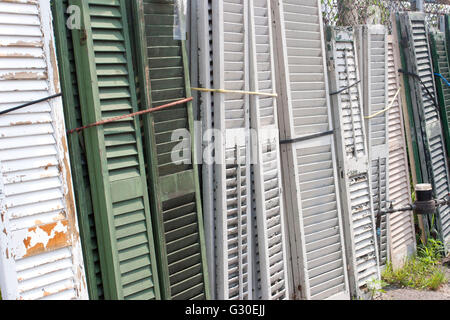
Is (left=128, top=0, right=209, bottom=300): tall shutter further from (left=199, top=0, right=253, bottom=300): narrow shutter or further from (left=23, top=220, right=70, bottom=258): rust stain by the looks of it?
(left=23, top=220, right=70, bottom=258): rust stain

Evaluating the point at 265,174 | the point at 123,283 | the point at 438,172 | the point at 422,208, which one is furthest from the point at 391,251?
the point at 123,283

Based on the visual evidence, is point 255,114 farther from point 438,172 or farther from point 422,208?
point 438,172

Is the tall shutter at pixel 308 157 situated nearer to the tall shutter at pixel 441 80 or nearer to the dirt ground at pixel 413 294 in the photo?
the dirt ground at pixel 413 294

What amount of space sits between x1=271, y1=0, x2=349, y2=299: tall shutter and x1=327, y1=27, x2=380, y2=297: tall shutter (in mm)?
155

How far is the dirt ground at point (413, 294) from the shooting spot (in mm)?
4436

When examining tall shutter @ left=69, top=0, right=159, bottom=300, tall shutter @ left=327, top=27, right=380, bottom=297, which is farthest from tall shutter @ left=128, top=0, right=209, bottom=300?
tall shutter @ left=327, top=27, right=380, bottom=297

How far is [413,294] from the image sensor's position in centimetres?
452

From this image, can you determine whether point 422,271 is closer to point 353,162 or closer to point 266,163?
point 353,162

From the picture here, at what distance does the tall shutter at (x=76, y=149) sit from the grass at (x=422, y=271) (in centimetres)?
288

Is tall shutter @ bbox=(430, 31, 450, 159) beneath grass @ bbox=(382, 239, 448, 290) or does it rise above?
above

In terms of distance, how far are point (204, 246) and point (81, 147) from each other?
89cm

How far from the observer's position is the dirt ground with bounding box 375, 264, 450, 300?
444 cm

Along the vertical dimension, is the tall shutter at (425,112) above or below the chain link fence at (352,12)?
below

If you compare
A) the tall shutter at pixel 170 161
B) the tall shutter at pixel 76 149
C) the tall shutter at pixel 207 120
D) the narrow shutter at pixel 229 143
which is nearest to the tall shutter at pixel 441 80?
the narrow shutter at pixel 229 143
